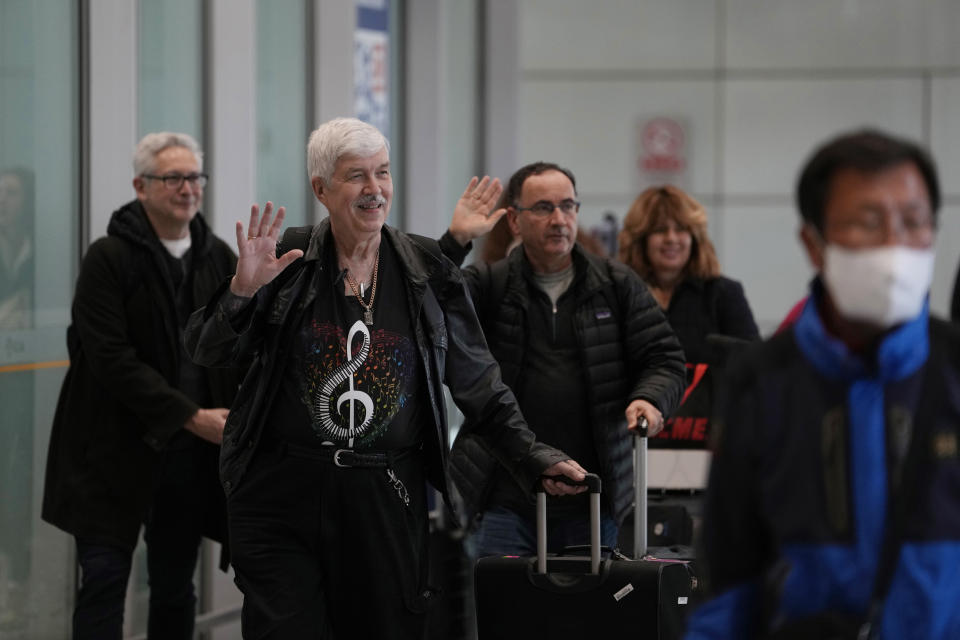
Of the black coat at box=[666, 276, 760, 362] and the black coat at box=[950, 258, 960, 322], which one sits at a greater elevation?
the black coat at box=[950, 258, 960, 322]

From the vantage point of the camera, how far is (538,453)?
→ 4.15m

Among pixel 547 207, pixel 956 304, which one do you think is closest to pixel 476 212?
pixel 547 207

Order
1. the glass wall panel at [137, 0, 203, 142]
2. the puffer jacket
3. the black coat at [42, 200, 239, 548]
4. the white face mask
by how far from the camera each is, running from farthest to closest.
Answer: the glass wall panel at [137, 0, 203, 142]
the black coat at [42, 200, 239, 548]
the puffer jacket
the white face mask

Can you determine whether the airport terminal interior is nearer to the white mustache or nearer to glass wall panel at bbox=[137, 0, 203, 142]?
glass wall panel at bbox=[137, 0, 203, 142]

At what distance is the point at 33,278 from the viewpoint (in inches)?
225

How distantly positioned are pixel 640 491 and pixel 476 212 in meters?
1.08

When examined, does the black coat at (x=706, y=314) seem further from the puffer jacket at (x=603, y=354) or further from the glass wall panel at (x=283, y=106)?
the glass wall panel at (x=283, y=106)

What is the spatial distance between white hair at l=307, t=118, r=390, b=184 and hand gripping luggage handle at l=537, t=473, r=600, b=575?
1.08 meters

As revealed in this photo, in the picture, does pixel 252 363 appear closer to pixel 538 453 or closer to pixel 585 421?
pixel 538 453

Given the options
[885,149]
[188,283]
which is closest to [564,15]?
[188,283]

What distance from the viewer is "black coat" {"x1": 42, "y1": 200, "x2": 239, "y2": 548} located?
504cm

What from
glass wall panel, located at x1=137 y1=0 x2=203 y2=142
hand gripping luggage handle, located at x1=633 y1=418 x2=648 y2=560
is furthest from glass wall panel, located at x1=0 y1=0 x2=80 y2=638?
hand gripping luggage handle, located at x1=633 y1=418 x2=648 y2=560

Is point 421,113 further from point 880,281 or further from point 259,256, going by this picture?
point 880,281

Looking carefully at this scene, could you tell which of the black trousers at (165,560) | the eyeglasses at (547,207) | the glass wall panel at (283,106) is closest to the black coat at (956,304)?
the eyeglasses at (547,207)
